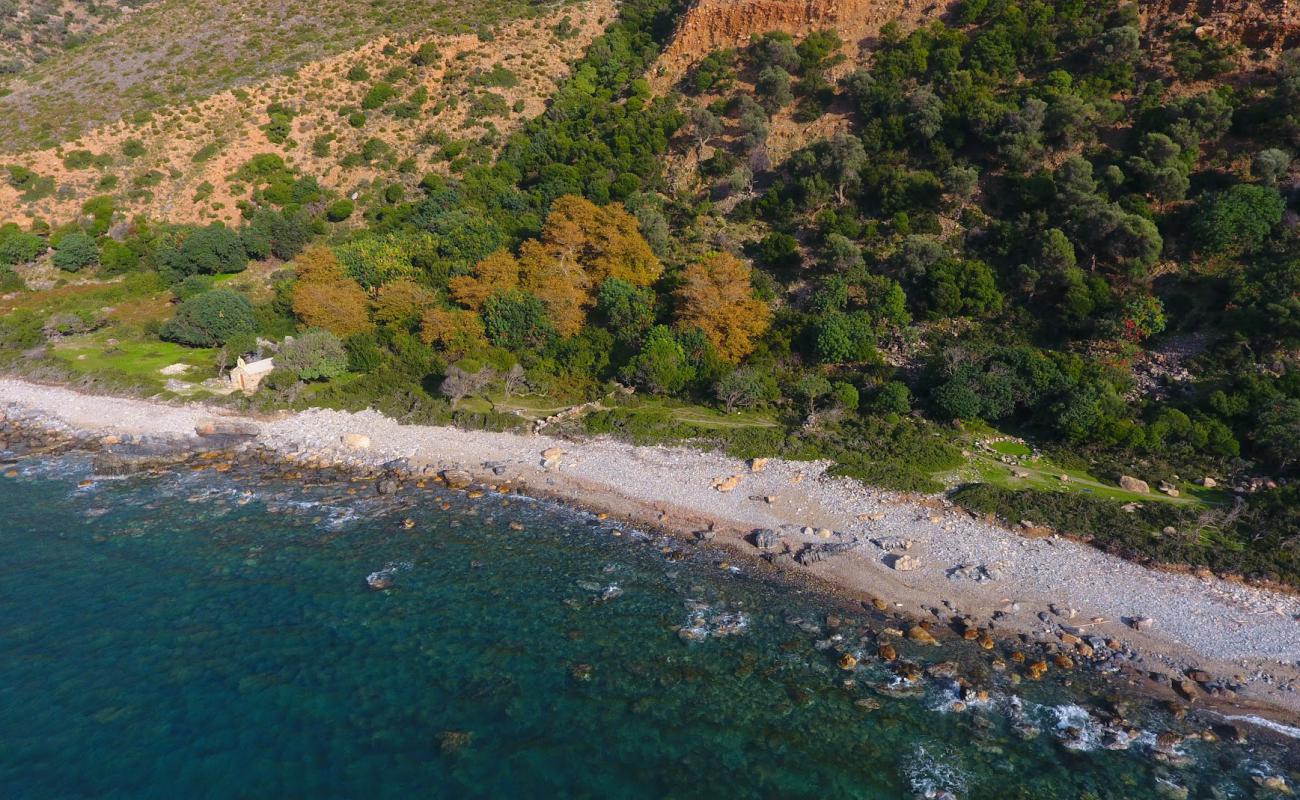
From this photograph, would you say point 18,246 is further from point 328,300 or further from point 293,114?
point 328,300

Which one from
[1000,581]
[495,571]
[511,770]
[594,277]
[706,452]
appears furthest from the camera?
[594,277]

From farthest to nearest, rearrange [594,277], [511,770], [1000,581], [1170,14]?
[1170,14] < [594,277] < [1000,581] < [511,770]

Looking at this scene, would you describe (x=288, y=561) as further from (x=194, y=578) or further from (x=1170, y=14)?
(x=1170, y=14)

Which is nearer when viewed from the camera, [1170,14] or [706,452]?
[706,452]

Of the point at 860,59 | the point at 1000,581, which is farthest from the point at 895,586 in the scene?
the point at 860,59

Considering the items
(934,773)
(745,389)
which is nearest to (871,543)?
(934,773)

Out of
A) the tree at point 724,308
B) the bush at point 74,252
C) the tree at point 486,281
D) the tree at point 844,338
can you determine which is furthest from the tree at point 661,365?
the bush at point 74,252

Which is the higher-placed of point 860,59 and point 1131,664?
point 860,59

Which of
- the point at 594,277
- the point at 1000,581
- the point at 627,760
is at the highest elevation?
the point at 594,277
